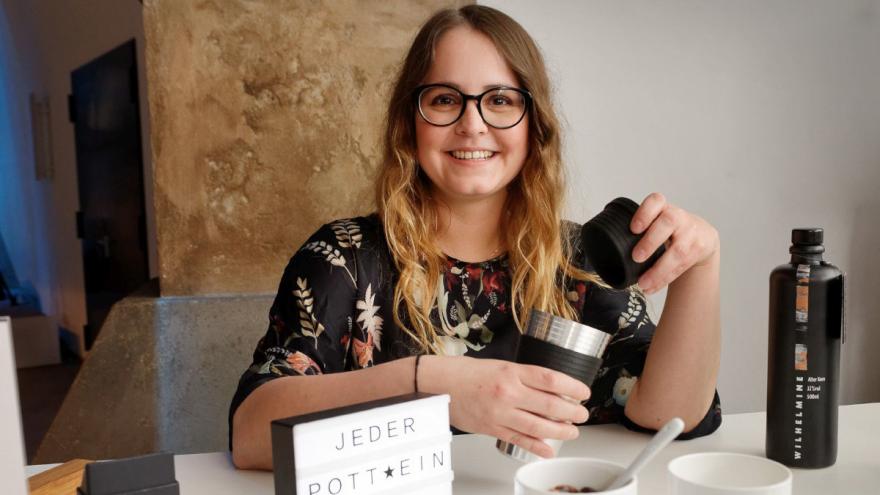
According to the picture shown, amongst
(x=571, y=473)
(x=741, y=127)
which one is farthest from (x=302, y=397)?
(x=741, y=127)

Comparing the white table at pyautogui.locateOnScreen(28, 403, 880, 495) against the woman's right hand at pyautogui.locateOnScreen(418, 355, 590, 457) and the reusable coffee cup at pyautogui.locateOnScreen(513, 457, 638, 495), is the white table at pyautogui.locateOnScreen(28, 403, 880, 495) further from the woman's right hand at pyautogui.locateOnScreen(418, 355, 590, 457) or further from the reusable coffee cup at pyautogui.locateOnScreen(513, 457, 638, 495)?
the reusable coffee cup at pyautogui.locateOnScreen(513, 457, 638, 495)

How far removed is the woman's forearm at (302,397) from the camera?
0.96m

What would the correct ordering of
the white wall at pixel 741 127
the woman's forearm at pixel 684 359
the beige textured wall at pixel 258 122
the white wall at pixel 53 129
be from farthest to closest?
1. the white wall at pixel 53 129
2. the white wall at pixel 741 127
3. the beige textured wall at pixel 258 122
4. the woman's forearm at pixel 684 359

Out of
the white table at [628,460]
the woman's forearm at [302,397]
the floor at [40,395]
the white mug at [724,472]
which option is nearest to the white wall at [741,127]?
the white table at [628,460]

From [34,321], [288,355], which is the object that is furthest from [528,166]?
[34,321]

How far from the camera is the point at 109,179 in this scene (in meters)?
4.52

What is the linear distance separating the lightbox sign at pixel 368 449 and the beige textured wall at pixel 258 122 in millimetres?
1649

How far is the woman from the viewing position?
47.6 inches

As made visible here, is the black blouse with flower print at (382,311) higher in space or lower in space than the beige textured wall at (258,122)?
lower

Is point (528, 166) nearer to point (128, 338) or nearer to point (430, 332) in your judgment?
point (430, 332)

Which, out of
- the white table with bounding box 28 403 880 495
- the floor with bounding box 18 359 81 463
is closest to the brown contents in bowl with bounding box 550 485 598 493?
the white table with bounding box 28 403 880 495

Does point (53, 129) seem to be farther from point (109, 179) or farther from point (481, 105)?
point (481, 105)

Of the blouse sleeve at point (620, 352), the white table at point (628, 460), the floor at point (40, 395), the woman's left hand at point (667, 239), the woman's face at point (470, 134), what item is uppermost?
the woman's face at point (470, 134)

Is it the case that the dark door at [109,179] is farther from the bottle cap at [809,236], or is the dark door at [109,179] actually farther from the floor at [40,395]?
the bottle cap at [809,236]
